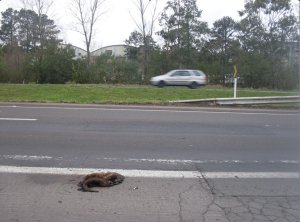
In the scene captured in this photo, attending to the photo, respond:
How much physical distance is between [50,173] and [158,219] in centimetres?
241

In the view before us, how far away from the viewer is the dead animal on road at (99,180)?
17.6 ft

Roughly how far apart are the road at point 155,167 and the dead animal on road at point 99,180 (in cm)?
14

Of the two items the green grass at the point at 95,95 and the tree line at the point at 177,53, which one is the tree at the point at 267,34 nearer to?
the tree line at the point at 177,53

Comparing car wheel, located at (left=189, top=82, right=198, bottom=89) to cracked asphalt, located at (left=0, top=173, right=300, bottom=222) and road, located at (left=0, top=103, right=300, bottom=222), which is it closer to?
road, located at (left=0, top=103, right=300, bottom=222)

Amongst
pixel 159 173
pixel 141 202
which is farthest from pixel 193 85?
pixel 141 202

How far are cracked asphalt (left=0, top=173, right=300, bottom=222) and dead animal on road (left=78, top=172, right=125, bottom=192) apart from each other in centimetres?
12

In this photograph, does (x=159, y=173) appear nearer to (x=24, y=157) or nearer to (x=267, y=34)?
(x=24, y=157)

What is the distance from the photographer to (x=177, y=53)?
4328cm

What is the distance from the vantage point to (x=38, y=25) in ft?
158

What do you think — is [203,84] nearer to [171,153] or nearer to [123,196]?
[171,153]

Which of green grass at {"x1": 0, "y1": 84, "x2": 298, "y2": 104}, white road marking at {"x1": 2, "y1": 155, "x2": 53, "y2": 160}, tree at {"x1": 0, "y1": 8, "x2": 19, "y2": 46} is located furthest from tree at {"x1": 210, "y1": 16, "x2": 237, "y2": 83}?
white road marking at {"x1": 2, "y1": 155, "x2": 53, "y2": 160}

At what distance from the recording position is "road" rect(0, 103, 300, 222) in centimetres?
456

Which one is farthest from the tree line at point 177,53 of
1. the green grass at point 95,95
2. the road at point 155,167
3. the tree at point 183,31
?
the road at point 155,167

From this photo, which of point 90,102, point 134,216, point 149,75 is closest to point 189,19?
point 149,75
